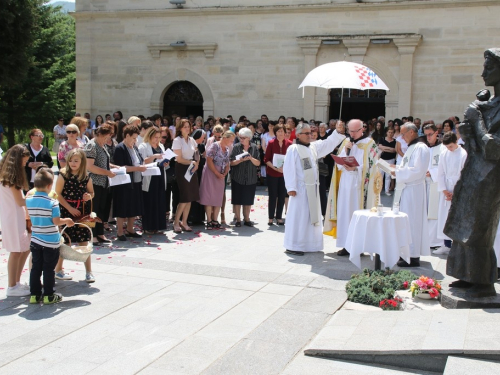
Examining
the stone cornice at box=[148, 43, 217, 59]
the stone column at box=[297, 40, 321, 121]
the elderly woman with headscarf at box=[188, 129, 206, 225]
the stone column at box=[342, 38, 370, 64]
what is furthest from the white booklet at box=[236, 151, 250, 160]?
the stone cornice at box=[148, 43, 217, 59]

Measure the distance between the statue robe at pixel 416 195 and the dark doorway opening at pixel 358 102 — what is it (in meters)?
10.5

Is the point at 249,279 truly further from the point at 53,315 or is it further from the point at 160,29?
the point at 160,29

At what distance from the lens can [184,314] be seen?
622 cm

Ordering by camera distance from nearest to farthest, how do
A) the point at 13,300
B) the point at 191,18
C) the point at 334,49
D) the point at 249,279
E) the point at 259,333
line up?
the point at 259,333
the point at 13,300
the point at 249,279
the point at 334,49
the point at 191,18

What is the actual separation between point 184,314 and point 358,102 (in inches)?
603

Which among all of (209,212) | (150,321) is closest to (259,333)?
(150,321)

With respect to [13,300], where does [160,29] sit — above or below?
above

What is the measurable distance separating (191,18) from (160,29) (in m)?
1.20

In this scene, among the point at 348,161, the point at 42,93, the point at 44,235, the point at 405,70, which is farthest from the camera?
the point at 42,93

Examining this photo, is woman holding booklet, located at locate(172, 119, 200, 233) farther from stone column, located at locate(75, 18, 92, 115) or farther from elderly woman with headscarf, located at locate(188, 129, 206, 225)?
stone column, located at locate(75, 18, 92, 115)

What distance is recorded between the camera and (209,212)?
36.5 feet

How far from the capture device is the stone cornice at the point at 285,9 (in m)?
17.4

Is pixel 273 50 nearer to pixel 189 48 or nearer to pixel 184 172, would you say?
pixel 189 48

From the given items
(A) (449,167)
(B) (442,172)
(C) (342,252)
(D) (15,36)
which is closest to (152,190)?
(C) (342,252)
